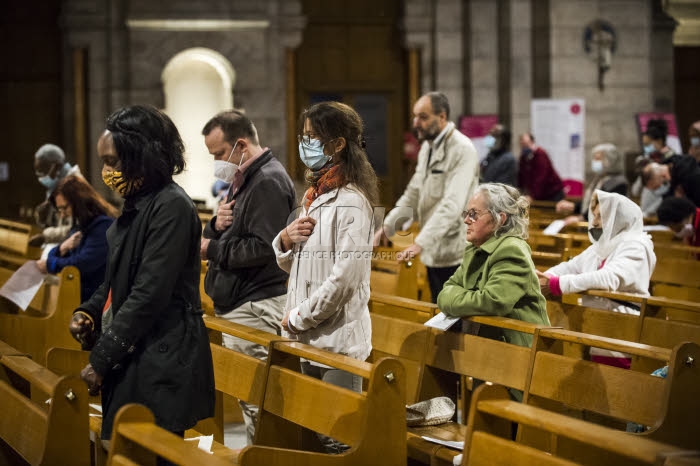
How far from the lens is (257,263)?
14.3 ft

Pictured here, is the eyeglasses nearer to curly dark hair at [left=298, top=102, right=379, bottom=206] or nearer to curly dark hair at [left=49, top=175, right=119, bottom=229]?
curly dark hair at [left=298, top=102, right=379, bottom=206]

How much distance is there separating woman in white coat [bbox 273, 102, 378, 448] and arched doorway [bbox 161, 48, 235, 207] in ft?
34.9

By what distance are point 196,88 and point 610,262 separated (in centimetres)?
1031

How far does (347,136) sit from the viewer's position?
371 cm

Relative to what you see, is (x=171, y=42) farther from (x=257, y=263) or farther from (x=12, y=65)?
(x=257, y=263)

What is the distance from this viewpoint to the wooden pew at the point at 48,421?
10.3ft

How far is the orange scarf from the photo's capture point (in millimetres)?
3680

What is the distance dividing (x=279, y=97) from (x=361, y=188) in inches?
454

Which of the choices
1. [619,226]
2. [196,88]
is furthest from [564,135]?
A: [619,226]

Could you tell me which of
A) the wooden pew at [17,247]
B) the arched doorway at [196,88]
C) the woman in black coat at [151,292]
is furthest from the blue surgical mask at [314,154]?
the arched doorway at [196,88]

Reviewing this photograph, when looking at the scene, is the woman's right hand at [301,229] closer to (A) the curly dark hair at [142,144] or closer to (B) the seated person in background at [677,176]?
(A) the curly dark hair at [142,144]

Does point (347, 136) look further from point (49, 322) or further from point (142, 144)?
point (49, 322)

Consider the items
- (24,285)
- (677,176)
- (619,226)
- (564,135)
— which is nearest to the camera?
(619,226)

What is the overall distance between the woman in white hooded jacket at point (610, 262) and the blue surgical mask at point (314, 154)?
2001 mm
